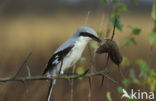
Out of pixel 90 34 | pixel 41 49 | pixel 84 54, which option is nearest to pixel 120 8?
pixel 90 34

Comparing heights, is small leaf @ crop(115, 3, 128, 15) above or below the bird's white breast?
above

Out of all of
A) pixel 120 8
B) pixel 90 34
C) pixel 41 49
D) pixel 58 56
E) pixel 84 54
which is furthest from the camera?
pixel 41 49

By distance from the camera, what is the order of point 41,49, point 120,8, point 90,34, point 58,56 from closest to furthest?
point 90,34 < point 58,56 < point 120,8 < point 41,49

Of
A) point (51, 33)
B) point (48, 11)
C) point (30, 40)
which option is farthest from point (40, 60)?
point (48, 11)

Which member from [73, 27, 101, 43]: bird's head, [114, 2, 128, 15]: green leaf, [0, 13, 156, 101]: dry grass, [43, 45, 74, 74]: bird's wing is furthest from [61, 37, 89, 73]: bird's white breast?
[0, 13, 156, 101]: dry grass

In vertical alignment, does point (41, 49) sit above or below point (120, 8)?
below

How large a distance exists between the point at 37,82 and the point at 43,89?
5 centimetres

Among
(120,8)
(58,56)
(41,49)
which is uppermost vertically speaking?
(120,8)

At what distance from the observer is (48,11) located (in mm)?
7320

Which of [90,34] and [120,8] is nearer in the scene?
[90,34]

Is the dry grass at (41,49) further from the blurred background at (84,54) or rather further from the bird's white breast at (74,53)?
the bird's white breast at (74,53)

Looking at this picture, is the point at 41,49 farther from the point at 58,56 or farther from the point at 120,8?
the point at 58,56

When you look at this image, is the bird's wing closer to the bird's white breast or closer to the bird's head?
the bird's white breast

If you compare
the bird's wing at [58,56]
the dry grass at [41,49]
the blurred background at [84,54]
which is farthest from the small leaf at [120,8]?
the dry grass at [41,49]
